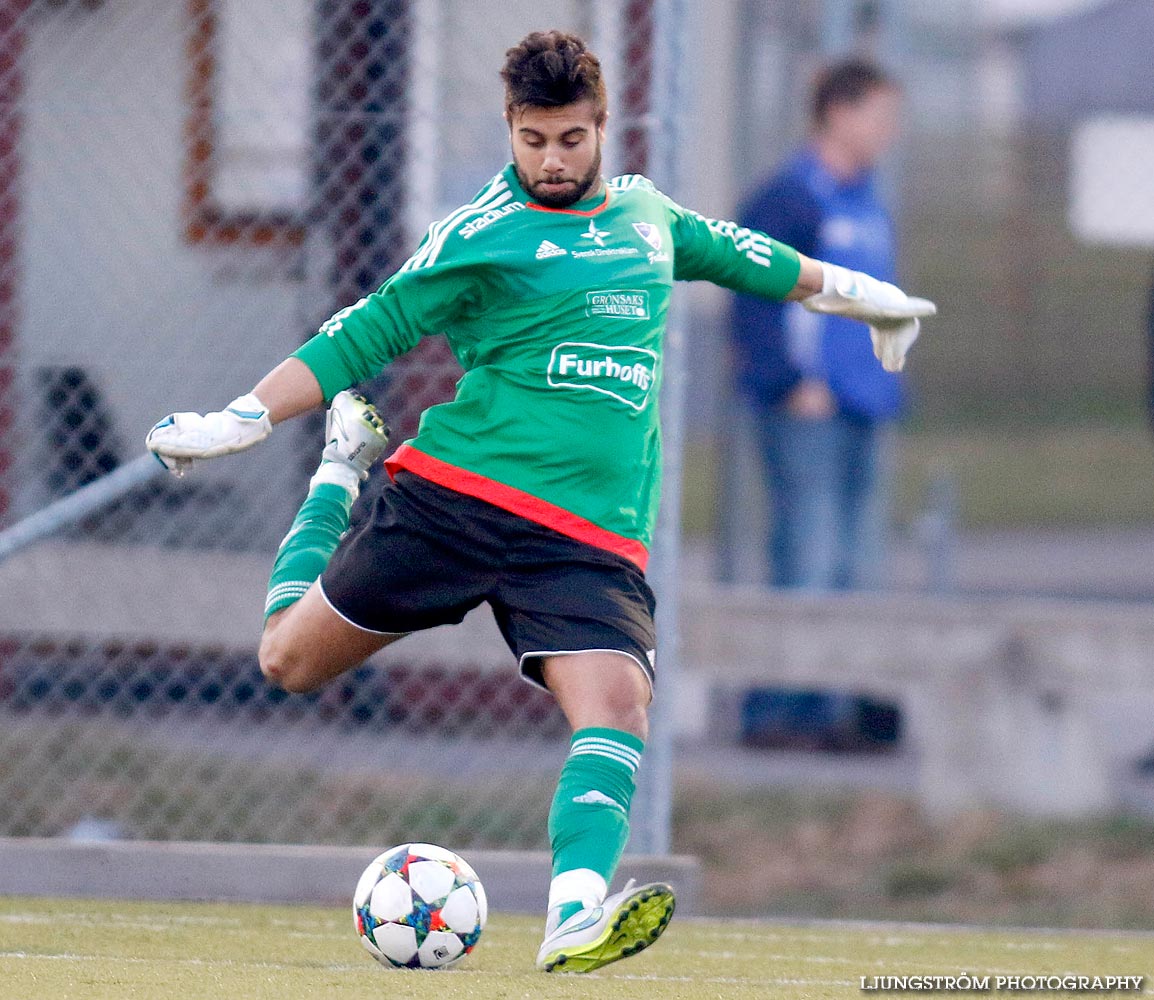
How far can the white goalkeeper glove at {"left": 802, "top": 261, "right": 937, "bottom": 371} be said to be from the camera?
5.15 m

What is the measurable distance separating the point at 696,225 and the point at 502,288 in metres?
0.56

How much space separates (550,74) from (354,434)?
123 cm

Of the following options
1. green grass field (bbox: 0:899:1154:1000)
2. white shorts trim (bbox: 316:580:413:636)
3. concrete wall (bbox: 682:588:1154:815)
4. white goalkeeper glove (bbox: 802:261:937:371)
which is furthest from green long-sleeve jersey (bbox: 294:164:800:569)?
concrete wall (bbox: 682:588:1154:815)

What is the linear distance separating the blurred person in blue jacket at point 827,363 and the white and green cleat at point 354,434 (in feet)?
10.9

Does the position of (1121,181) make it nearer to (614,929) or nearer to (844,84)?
(844,84)

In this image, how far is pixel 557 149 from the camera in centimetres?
462

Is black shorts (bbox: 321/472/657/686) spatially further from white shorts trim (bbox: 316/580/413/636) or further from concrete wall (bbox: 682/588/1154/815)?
concrete wall (bbox: 682/588/1154/815)

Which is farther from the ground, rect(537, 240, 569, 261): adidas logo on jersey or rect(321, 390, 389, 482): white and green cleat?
rect(537, 240, 569, 261): adidas logo on jersey

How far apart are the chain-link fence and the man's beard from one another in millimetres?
2039

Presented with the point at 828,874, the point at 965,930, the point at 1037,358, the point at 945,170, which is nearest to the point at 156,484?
the point at 828,874

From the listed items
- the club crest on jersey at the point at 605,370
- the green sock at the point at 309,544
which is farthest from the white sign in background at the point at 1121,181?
the club crest on jersey at the point at 605,370

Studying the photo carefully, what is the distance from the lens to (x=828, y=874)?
314 inches

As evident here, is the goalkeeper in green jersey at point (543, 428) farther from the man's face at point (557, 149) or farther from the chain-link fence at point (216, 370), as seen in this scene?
the chain-link fence at point (216, 370)

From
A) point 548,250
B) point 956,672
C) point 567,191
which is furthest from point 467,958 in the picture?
point 956,672
